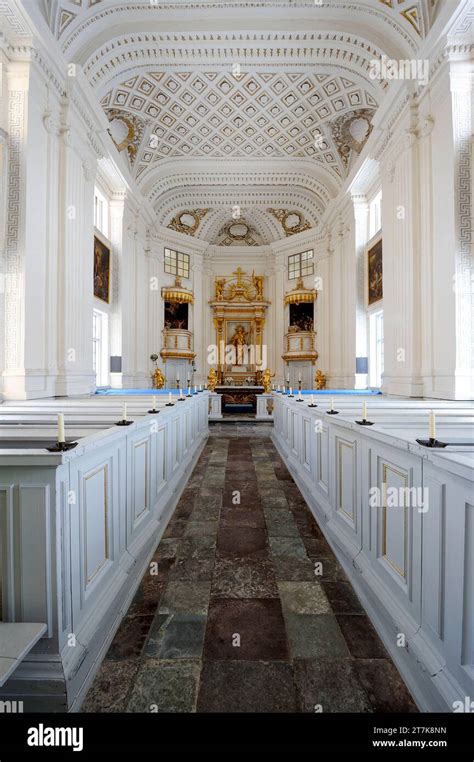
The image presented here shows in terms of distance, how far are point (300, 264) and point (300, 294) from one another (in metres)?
1.57

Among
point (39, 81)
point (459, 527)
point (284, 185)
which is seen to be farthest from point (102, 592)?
point (284, 185)

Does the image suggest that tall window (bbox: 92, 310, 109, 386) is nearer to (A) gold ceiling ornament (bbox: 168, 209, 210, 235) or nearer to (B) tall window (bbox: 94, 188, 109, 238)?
(B) tall window (bbox: 94, 188, 109, 238)

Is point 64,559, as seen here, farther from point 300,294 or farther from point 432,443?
point 300,294

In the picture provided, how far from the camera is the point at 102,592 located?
198 centimetres

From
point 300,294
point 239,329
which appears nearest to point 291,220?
point 300,294

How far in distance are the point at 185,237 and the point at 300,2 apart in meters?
8.37

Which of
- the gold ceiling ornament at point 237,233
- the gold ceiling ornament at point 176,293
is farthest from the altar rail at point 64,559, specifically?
the gold ceiling ornament at point 237,233

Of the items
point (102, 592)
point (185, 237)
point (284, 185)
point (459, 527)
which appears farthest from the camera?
point (185, 237)

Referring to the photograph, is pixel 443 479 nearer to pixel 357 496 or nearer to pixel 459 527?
pixel 459 527

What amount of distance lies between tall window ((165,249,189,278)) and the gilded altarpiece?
1437 mm

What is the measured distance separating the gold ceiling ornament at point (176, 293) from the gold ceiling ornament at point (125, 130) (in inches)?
174

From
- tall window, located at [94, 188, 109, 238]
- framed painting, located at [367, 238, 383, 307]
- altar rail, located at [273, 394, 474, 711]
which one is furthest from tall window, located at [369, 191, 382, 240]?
altar rail, located at [273, 394, 474, 711]

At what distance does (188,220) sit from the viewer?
14672mm

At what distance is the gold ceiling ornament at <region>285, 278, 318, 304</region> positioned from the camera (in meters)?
13.7
